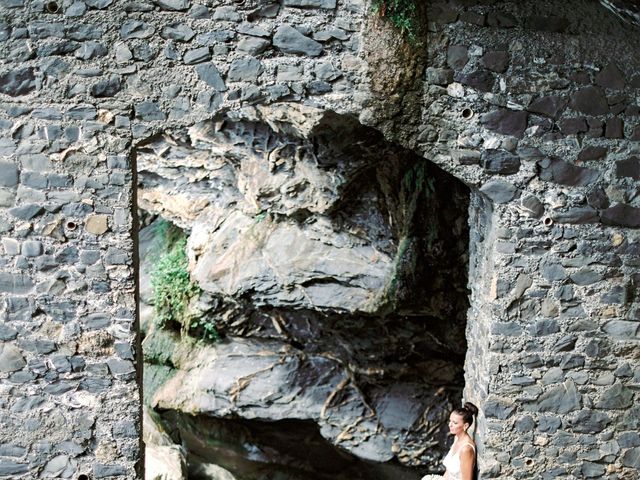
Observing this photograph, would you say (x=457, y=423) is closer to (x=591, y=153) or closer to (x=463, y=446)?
(x=463, y=446)

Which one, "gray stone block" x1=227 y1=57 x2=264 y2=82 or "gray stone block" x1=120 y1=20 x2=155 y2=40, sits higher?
"gray stone block" x1=120 y1=20 x2=155 y2=40

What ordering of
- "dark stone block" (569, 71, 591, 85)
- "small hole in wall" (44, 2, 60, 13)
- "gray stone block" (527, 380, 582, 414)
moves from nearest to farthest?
"small hole in wall" (44, 2, 60, 13) → "dark stone block" (569, 71, 591, 85) → "gray stone block" (527, 380, 582, 414)

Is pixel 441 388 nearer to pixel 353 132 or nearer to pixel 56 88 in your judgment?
pixel 353 132

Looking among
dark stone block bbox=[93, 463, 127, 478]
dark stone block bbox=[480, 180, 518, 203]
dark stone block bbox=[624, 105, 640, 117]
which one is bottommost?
dark stone block bbox=[93, 463, 127, 478]

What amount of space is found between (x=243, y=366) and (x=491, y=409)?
333 centimetres

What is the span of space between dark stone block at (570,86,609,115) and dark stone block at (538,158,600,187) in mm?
320

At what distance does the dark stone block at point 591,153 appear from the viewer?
13.8 feet

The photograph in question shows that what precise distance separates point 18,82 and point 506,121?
8.92 feet

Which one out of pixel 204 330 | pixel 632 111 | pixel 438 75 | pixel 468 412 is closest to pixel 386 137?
pixel 438 75

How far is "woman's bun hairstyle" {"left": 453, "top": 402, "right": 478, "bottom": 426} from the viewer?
4.46 meters

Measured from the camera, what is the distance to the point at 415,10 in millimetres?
4012

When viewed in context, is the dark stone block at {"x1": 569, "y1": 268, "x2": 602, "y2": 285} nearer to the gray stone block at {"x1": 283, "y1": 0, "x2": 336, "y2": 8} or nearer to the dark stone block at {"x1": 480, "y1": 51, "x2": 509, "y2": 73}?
the dark stone block at {"x1": 480, "y1": 51, "x2": 509, "y2": 73}

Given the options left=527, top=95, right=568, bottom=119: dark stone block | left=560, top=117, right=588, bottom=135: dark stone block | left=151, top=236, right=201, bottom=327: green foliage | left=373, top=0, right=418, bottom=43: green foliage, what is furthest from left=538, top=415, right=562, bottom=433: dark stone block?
left=151, top=236, right=201, bottom=327: green foliage

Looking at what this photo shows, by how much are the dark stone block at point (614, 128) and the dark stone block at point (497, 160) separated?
1.77 ft
